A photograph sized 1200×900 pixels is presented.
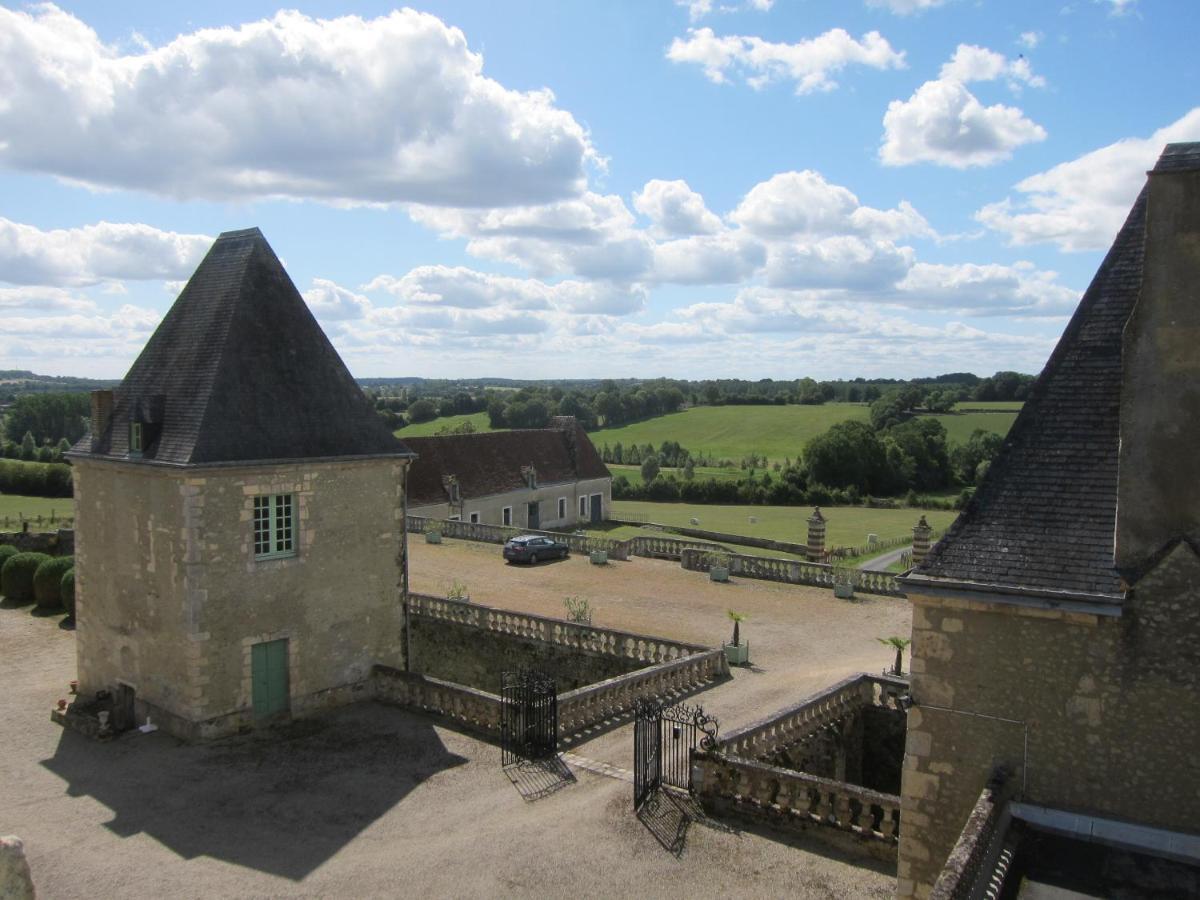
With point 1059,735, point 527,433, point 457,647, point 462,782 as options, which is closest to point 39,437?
point 527,433

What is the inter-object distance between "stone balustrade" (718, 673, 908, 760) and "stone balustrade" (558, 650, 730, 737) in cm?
302

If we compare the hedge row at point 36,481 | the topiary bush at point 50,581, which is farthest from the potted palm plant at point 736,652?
the hedge row at point 36,481

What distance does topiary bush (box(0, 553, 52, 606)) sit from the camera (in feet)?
96.5

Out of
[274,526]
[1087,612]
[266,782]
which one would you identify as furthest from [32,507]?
[1087,612]

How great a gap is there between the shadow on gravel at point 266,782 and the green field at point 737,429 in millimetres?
79682

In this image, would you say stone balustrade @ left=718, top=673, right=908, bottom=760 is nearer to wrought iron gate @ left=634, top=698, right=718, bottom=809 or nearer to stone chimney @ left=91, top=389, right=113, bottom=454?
wrought iron gate @ left=634, top=698, right=718, bottom=809

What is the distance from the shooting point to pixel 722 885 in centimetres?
1069

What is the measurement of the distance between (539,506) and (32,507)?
1266 inches

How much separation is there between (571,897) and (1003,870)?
5.00m

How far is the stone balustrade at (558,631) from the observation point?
1958 cm

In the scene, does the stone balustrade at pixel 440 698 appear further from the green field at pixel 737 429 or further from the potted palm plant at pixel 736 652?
the green field at pixel 737 429

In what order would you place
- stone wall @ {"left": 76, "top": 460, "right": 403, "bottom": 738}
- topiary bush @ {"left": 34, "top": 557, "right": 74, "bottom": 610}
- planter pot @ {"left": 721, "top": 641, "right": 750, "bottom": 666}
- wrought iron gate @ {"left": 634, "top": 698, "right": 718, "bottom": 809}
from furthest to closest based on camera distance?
topiary bush @ {"left": 34, "top": 557, "right": 74, "bottom": 610}, planter pot @ {"left": 721, "top": 641, "right": 750, "bottom": 666}, stone wall @ {"left": 76, "top": 460, "right": 403, "bottom": 738}, wrought iron gate @ {"left": 634, "top": 698, "right": 718, "bottom": 809}

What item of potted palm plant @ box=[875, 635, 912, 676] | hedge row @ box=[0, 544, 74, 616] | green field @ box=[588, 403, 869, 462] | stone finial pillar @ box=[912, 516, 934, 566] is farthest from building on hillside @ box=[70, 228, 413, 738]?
green field @ box=[588, 403, 869, 462]

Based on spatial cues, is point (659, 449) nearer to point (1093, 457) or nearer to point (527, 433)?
point (527, 433)
